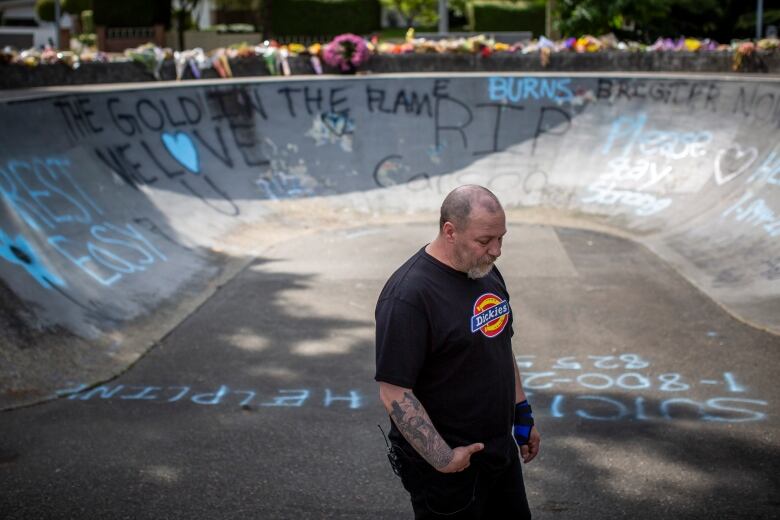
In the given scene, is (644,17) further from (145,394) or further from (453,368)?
(453,368)

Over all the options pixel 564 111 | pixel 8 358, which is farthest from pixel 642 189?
pixel 8 358

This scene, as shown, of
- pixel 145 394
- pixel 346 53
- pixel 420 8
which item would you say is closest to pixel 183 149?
pixel 346 53

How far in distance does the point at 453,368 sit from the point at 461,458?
1.11ft

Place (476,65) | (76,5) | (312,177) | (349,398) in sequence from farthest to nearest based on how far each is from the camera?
(76,5) → (476,65) → (312,177) → (349,398)

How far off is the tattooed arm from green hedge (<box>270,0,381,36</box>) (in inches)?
1384

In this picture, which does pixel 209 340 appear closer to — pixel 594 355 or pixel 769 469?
pixel 594 355

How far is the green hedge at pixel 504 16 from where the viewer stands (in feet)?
125

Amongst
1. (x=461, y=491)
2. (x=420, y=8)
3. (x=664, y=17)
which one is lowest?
(x=461, y=491)

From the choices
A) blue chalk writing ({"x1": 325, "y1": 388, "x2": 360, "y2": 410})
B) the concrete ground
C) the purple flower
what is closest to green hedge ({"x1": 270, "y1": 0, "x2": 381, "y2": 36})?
the purple flower

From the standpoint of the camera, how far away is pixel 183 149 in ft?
47.5

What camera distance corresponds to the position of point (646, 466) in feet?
18.3

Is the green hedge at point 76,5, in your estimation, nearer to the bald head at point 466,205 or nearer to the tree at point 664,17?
the tree at point 664,17

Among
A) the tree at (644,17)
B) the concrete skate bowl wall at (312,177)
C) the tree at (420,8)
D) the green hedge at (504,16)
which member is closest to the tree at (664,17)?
the tree at (644,17)

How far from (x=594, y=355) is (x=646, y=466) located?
244 cm
